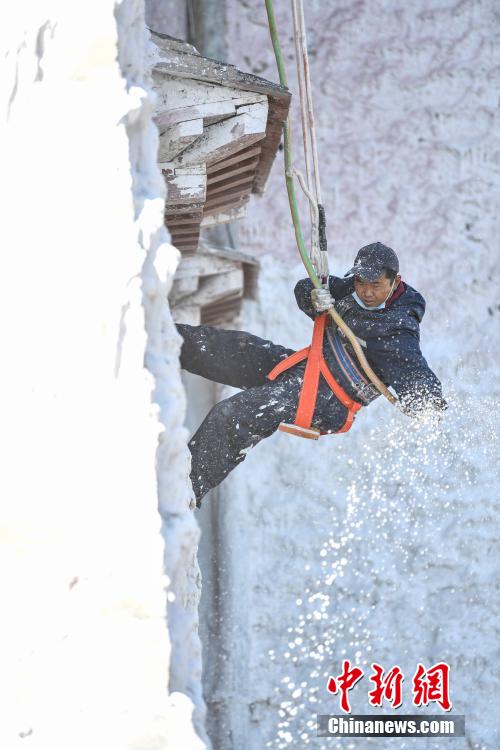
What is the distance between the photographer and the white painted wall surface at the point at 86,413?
9.11ft

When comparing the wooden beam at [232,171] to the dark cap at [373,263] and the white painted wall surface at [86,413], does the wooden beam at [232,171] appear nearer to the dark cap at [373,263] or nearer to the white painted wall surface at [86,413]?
the dark cap at [373,263]

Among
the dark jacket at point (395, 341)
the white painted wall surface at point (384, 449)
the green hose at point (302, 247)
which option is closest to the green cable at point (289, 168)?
the green hose at point (302, 247)

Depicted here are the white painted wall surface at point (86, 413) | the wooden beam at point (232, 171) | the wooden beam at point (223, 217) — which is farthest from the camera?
the wooden beam at point (223, 217)

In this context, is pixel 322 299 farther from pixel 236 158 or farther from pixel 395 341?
pixel 236 158

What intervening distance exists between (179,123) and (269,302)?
230 cm

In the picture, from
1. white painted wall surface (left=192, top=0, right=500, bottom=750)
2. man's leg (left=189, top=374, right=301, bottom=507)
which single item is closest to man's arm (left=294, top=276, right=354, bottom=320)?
man's leg (left=189, top=374, right=301, bottom=507)

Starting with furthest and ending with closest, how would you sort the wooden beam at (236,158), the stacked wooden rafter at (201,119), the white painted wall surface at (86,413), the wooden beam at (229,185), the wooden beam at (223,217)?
the wooden beam at (223,217) < the wooden beam at (229,185) < the wooden beam at (236,158) < the stacked wooden rafter at (201,119) < the white painted wall surface at (86,413)

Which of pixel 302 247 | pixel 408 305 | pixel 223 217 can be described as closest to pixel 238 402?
pixel 302 247

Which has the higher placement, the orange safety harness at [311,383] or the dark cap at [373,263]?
the dark cap at [373,263]

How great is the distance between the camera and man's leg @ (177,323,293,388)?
13.2 ft

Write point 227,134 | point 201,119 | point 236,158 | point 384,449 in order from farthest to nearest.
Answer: point 384,449 → point 236,158 → point 227,134 → point 201,119

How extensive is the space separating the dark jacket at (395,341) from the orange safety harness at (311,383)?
0.04m

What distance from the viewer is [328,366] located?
156 inches

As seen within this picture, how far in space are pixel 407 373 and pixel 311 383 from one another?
0.97 feet
